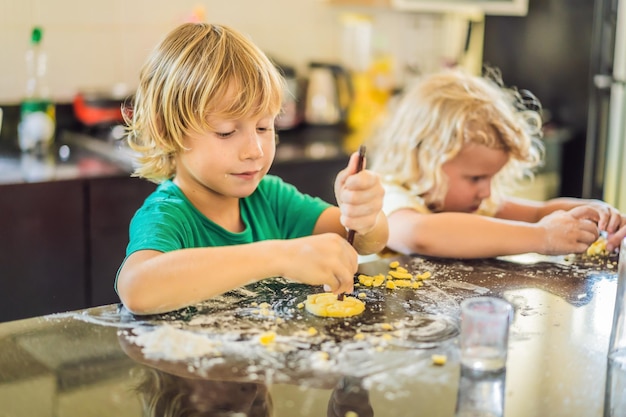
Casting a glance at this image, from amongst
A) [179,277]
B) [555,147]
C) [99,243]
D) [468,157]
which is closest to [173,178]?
[179,277]

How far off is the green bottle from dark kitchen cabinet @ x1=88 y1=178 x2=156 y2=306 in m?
0.41

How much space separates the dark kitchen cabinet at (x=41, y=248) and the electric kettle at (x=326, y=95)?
3.62 ft

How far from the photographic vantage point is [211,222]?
4.46 ft

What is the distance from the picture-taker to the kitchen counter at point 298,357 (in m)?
0.84

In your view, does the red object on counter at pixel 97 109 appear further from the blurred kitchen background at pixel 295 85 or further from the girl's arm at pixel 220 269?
the girl's arm at pixel 220 269

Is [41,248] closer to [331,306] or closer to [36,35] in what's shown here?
[36,35]

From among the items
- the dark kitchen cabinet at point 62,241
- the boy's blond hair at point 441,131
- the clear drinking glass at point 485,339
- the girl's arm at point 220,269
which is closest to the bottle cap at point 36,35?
the dark kitchen cabinet at point 62,241

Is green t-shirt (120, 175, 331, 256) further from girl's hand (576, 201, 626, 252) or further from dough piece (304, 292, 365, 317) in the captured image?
girl's hand (576, 201, 626, 252)

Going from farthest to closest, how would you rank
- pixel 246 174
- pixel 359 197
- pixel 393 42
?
1. pixel 393 42
2. pixel 246 174
3. pixel 359 197

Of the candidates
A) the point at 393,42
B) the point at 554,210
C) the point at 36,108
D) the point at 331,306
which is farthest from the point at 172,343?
the point at 393,42

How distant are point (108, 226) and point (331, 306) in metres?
1.17

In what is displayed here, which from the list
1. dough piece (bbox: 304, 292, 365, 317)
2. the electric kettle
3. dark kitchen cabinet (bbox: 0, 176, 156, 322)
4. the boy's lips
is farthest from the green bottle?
dough piece (bbox: 304, 292, 365, 317)

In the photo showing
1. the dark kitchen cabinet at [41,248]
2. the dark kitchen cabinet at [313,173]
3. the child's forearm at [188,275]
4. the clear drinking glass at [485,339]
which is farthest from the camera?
the dark kitchen cabinet at [313,173]

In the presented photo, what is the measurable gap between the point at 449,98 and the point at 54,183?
1004 millimetres
